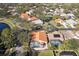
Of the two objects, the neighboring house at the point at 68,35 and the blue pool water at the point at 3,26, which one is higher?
the blue pool water at the point at 3,26

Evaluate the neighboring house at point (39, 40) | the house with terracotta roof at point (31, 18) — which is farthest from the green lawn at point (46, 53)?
the house with terracotta roof at point (31, 18)

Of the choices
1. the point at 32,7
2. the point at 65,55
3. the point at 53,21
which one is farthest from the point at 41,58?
the point at 32,7

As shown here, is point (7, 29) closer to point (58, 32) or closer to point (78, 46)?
point (58, 32)

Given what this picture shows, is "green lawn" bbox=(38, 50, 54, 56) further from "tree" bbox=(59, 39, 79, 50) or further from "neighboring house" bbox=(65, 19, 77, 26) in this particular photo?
"neighboring house" bbox=(65, 19, 77, 26)

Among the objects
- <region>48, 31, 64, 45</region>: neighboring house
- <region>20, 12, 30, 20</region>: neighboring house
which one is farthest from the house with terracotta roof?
<region>48, 31, 64, 45</region>: neighboring house

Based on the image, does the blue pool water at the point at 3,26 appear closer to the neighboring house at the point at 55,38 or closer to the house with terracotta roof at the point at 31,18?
the house with terracotta roof at the point at 31,18

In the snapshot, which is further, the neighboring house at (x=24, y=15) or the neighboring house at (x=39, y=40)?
the neighboring house at (x=24, y=15)
